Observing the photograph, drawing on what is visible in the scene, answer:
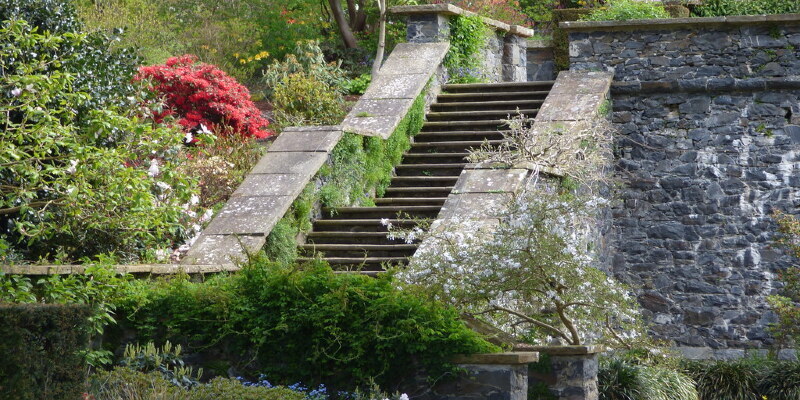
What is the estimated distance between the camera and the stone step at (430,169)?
Result: 41.4 ft

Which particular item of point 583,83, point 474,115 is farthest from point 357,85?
point 583,83

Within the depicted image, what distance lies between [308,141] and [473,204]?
89.7 inches

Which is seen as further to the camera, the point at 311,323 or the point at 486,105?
the point at 486,105

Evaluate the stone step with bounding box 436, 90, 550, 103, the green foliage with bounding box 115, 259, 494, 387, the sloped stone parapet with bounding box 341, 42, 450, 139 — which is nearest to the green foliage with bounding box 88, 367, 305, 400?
the green foliage with bounding box 115, 259, 494, 387

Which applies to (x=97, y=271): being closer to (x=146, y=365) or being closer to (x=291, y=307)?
(x=146, y=365)

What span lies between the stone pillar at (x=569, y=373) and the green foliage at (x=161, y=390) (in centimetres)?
180

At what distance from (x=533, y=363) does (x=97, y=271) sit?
10.2 ft

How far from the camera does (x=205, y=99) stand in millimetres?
15781

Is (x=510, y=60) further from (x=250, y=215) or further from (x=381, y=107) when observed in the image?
(x=250, y=215)

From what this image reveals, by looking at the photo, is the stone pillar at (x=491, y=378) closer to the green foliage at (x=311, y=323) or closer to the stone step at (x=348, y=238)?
the green foliage at (x=311, y=323)

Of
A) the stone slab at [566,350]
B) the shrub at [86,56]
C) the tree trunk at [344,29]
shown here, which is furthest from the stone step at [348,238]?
the tree trunk at [344,29]

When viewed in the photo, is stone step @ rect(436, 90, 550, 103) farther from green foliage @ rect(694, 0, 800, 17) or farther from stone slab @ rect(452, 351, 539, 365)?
stone slab @ rect(452, 351, 539, 365)

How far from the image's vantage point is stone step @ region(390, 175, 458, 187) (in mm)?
12312

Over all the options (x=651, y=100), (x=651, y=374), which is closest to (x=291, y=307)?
(x=651, y=374)
